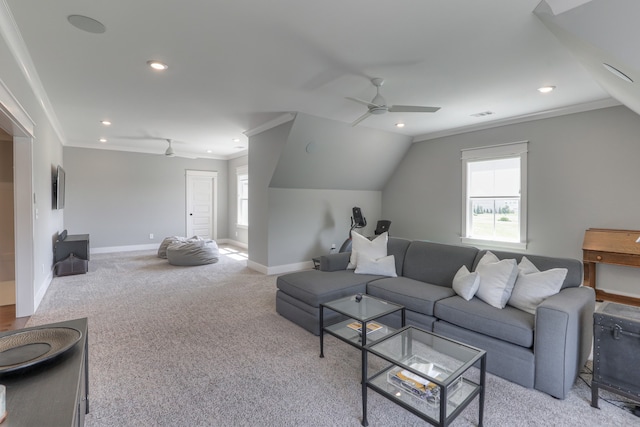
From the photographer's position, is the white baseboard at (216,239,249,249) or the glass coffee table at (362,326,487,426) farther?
the white baseboard at (216,239,249,249)

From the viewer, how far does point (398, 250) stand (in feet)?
12.9

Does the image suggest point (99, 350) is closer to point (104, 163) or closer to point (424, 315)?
point (424, 315)

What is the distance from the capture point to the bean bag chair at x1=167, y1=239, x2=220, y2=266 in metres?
6.31

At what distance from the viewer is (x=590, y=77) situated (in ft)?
11.2

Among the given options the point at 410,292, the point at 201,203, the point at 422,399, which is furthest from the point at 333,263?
the point at 201,203

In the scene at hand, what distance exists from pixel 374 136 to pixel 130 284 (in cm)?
481

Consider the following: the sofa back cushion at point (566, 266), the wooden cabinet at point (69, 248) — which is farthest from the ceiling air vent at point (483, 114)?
the wooden cabinet at point (69, 248)

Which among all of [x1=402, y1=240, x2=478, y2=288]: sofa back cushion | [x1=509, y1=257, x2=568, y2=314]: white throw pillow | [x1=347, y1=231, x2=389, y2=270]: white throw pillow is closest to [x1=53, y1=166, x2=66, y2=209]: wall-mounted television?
[x1=347, y1=231, x2=389, y2=270]: white throw pillow

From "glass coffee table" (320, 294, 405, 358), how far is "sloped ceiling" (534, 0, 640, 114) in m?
2.31

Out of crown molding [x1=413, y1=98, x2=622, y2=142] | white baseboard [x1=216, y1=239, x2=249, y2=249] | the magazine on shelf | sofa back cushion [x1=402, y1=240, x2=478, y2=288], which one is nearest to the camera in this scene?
the magazine on shelf

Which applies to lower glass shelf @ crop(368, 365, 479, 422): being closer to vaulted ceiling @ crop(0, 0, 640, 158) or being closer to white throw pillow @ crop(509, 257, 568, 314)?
white throw pillow @ crop(509, 257, 568, 314)

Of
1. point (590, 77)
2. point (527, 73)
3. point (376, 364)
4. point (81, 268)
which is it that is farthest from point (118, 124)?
point (590, 77)

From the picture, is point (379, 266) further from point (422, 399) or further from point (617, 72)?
point (617, 72)

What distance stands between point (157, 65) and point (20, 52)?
110cm
